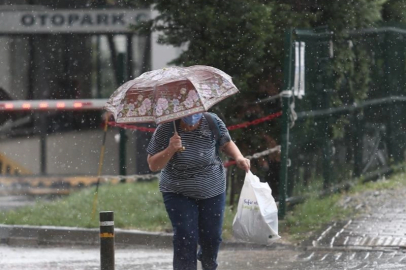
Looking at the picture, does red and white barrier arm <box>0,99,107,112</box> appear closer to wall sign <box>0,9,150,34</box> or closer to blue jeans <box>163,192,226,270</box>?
wall sign <box>0,9,150,34</box>

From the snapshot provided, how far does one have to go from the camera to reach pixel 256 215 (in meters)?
8.38

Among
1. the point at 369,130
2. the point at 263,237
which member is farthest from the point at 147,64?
the point at 263,237

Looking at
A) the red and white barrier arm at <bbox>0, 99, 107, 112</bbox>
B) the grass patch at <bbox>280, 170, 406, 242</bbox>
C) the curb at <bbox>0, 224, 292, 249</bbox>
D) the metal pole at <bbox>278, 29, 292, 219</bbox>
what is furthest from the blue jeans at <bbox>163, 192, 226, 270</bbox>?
the red and white barrier arm at <bbox>0, 99, 107, 112</bbox>

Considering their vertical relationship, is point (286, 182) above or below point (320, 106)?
below

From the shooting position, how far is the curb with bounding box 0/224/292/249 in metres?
12.1

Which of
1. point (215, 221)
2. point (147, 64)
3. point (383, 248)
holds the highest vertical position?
point (147, 64)

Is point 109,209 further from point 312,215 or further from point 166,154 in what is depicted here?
point 166,154

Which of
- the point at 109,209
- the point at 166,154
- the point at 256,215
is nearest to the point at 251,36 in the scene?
the point at 109,209

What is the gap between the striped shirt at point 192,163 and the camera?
7.89m

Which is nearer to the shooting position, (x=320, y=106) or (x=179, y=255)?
(x=179, y=255)

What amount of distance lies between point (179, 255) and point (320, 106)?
5837 millimetres

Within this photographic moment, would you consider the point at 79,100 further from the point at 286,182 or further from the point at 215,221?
the point at 215,221

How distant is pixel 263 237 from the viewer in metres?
8.39

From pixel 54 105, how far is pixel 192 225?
35.0 ft
